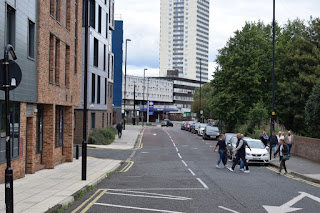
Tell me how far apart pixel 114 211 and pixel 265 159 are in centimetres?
1509

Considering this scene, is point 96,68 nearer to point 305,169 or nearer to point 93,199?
point 305,169

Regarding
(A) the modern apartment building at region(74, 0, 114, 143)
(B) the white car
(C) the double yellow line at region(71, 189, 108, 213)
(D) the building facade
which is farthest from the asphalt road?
(D) the building facade

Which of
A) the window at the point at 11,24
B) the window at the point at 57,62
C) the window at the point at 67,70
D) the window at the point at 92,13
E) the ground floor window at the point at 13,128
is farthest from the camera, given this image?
the window at the point at 92,13

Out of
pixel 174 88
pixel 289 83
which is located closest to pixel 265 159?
pixel 289 83

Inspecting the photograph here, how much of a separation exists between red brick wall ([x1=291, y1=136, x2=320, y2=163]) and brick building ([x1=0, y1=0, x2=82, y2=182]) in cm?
1461

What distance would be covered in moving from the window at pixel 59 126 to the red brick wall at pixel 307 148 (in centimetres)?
1506

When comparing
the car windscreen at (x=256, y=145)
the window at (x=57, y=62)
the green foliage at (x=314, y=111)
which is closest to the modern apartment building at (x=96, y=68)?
the window at (x=57, y=62)

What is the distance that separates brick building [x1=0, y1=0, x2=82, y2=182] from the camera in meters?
15.0

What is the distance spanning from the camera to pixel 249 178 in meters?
17.5

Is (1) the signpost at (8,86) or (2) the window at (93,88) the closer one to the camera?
(1) the signpost at (8,86)

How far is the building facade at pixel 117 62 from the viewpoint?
66.6 m

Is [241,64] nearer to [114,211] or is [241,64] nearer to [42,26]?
[42,26]

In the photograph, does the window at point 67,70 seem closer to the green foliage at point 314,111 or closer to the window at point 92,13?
the window at point 92,13

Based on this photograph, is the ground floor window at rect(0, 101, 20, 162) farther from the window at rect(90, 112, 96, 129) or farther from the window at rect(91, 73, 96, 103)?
the window at rect(90, 112, 96, 129)
